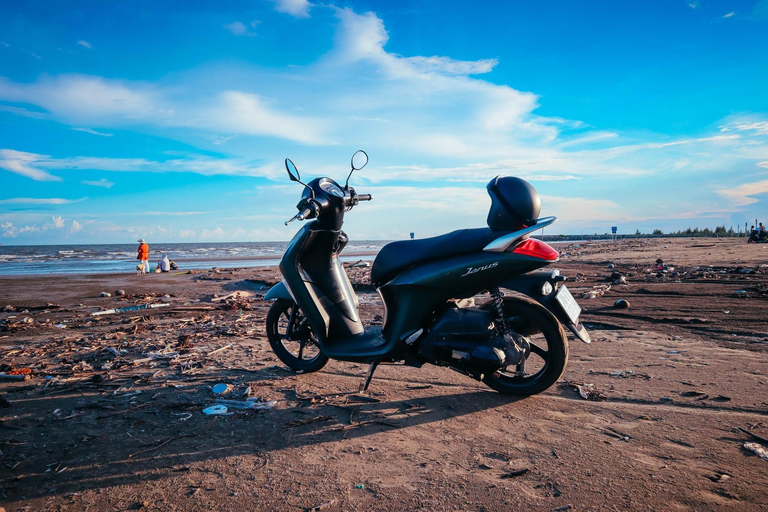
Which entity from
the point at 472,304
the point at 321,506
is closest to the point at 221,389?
the point at 321,506

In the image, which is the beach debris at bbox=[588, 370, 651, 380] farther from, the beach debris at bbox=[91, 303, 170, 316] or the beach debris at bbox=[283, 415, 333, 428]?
the beach debris at bbox=[91, 303, 170, 316]

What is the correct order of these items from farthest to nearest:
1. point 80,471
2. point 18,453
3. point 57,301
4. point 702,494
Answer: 1. point 57,301
2. point 18,453
3. point 80,471
4. point 702,494

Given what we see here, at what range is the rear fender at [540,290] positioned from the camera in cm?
277

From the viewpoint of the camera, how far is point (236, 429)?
2.63 m

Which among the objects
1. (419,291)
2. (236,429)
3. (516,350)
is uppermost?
(419,291)

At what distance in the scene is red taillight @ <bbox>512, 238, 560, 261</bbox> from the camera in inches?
108

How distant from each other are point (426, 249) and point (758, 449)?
2152 mm

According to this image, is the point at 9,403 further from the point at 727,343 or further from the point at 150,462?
the point at 727,343

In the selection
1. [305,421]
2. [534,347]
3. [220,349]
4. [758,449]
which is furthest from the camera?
[220,349]

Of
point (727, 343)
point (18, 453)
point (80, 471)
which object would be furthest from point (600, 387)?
point (18, 453)

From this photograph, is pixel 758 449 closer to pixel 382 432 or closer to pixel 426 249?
pixel 382 432

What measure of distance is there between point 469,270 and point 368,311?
13.7 feet

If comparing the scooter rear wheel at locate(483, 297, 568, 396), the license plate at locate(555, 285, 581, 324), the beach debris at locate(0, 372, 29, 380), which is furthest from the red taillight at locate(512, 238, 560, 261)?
the beach debris at locate(0, 372, 29, 380)

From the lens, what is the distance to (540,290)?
2.79 m
